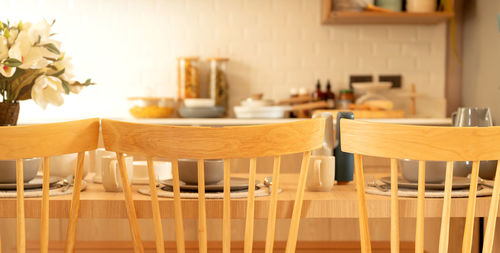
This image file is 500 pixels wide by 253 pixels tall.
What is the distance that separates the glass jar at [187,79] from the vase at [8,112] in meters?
2.17

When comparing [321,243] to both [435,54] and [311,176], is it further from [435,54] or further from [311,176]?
[435,54]

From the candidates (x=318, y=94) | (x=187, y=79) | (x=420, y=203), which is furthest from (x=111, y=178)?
(x=318, y=94)

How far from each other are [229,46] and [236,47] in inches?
1.9

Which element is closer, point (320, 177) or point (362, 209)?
point (362, 209)

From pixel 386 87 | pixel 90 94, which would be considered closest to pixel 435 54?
pixel 386 87

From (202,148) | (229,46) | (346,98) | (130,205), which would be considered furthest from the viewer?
(229,46)

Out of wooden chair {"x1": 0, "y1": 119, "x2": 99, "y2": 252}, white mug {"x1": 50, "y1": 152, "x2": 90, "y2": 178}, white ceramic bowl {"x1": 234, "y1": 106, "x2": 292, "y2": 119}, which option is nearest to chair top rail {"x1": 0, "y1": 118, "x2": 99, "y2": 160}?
wooden chair {"x1": 0, "y1": 119, "x2": 99, "y2": 252}

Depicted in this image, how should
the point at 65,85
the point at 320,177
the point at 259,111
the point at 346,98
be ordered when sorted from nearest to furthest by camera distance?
the point at 320,177 < the point at 65,85 < the point at 259,111 < the point at 346,98

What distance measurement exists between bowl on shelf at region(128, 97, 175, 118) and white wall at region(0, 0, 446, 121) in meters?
0.22

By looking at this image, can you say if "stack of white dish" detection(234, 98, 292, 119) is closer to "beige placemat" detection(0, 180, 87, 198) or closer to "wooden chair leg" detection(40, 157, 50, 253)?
"beige placemat" detection(0, 180, 87, 198)

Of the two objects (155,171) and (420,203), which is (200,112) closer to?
(155,171)

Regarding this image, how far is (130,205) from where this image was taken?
1.28 metres

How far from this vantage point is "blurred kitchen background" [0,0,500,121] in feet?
13.2

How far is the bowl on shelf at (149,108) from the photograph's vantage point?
3.74m
